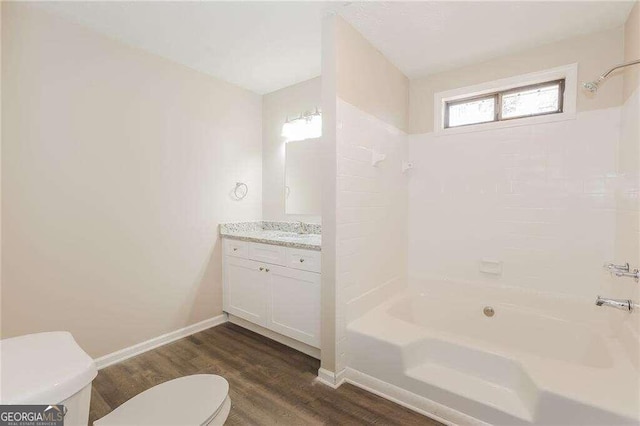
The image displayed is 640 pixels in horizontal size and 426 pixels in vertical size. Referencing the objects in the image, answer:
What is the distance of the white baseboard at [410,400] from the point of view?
5.25ft

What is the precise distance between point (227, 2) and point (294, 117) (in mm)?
1316

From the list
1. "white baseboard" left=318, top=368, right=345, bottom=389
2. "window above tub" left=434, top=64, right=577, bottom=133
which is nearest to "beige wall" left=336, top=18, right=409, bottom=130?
"window above tub" left=434, top=64, right=577, bottom=133

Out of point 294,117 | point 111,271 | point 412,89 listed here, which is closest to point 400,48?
point 412,89

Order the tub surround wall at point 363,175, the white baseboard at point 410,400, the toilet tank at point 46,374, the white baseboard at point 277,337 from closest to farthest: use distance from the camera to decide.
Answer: the toilet tank at point 46,374 → the white baseboard at point 410,400 → the tub surround wall at point 363,175 → the white baseboard at point 277,337


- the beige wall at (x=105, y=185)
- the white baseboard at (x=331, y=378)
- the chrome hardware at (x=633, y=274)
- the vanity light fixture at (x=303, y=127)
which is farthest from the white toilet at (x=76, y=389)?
the vanity light fixture at (x=303, y=127)

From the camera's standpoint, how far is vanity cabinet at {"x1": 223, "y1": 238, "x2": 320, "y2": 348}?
223 centimetres

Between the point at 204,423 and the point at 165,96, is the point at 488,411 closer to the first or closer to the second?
the point at 204,423

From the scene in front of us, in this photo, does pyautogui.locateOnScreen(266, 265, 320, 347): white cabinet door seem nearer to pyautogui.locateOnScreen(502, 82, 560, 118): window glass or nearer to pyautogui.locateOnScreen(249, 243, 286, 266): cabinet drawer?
pyautogui.locateOnScreen(249, 243, 286, 266): cabinet drawer

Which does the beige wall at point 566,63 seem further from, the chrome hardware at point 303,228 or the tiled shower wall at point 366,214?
the chrome hardware at point 303,228

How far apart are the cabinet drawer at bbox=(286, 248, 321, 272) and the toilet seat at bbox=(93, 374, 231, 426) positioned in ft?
3.39

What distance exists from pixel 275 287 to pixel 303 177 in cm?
115

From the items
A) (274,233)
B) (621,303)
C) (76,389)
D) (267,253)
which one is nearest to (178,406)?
(76,389)

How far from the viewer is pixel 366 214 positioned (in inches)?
87.5

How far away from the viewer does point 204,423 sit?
1.08 metres
